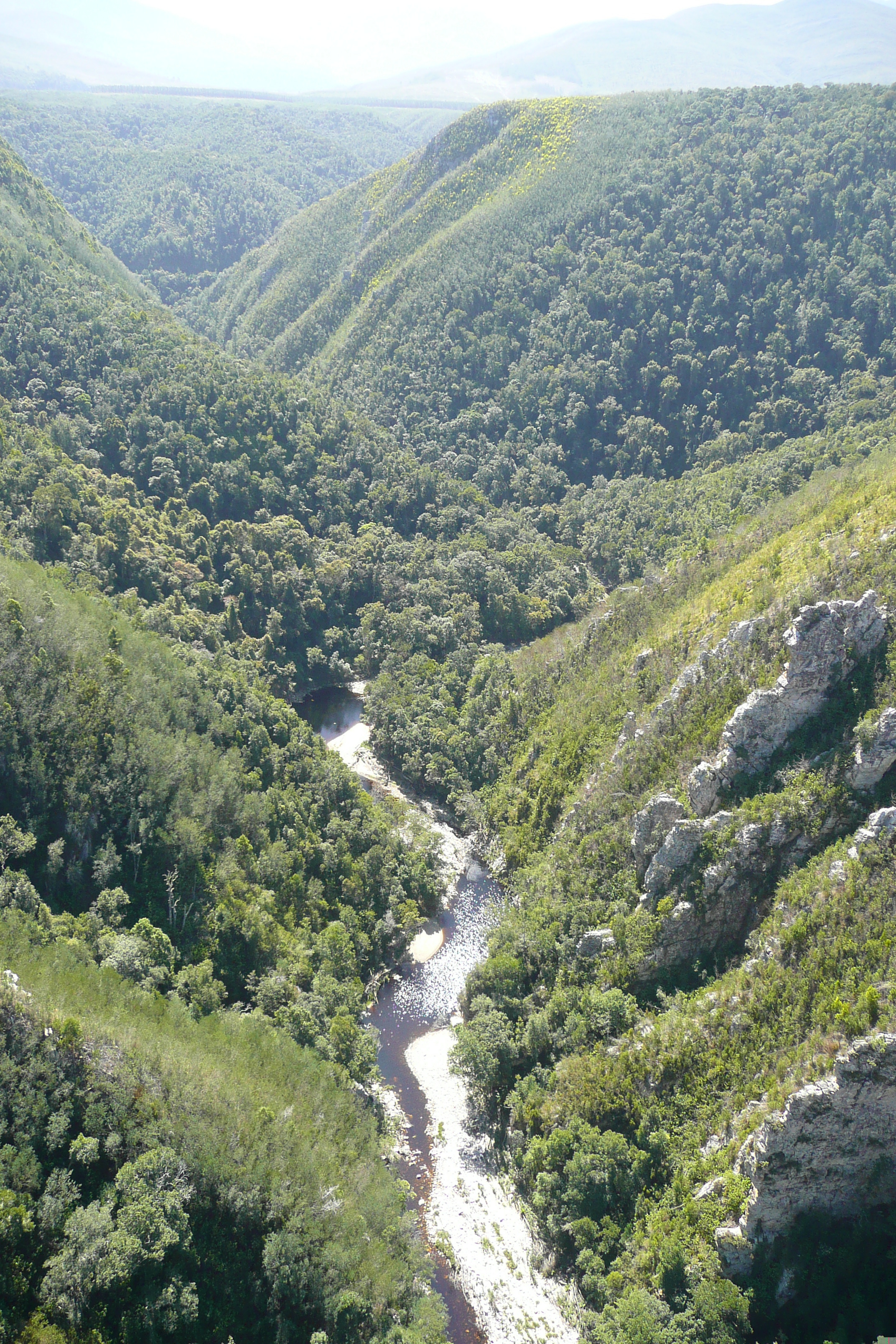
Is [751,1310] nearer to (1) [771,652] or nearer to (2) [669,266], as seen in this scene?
(1) [771,652]

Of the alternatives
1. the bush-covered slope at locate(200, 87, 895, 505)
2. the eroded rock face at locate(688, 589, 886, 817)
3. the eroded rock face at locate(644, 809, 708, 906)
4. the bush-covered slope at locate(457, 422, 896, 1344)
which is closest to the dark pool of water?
the bush-covered slope at locate(457, 422, 896, 1344)

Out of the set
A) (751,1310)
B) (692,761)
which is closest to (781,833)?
(692,761)

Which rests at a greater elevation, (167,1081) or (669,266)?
(669,266)

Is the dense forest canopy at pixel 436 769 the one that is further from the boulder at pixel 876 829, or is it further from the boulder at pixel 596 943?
the boulder at pixel 876 829

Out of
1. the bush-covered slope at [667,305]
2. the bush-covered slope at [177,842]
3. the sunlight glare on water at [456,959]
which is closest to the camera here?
the bush-covered slope at [177,842]

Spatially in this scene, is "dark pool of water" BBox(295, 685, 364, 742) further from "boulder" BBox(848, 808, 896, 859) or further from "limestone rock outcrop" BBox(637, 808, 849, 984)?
"boulder" BBox(848, 808, 896, 859)

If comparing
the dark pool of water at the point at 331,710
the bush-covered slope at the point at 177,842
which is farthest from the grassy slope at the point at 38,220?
the bush-covered slope at the point at 177,842
